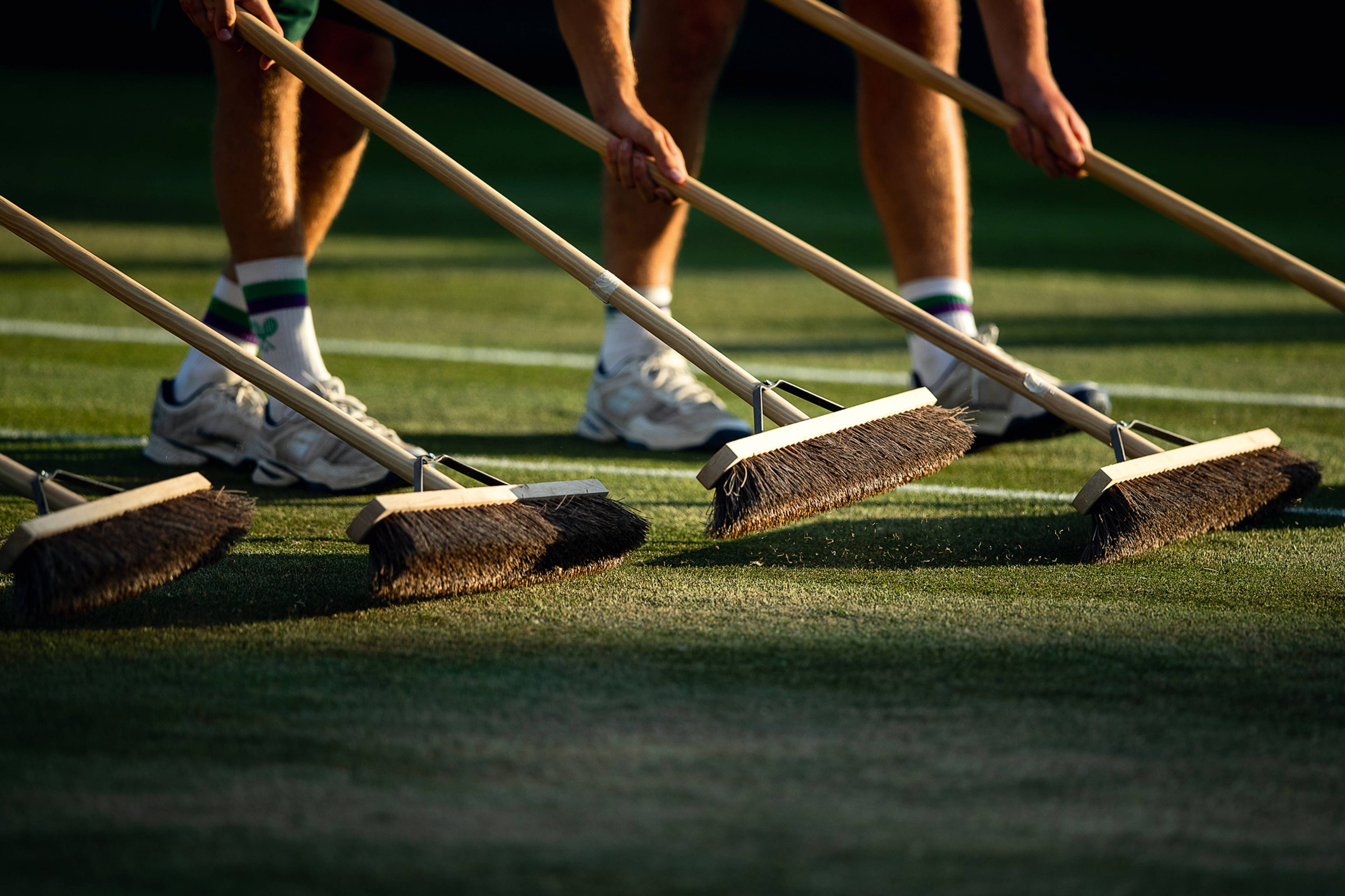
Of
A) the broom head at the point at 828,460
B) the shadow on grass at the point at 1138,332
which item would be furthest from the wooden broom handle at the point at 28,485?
the shadow on grass at the point at 1138,332

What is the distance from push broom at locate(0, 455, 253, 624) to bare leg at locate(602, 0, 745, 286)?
1.57 m

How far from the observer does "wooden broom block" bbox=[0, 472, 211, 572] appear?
194 cm

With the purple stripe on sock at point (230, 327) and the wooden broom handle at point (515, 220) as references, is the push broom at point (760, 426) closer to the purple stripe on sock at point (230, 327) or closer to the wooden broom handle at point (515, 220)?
the wooden broom handle at point (515, 220)

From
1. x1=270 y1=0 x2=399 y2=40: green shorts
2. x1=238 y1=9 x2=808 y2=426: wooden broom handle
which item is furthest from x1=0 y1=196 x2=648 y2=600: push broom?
x1=270 y1=0 x2=399 y2=40: green shorts

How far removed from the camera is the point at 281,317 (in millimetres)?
3000

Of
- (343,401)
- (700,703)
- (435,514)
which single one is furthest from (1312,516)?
(343,401)

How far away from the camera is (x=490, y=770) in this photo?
1.59 m

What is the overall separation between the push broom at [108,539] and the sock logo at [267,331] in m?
0.83

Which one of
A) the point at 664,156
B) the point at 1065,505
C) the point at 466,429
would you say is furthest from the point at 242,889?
the point at 466,429

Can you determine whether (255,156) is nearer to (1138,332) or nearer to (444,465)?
(444,465)

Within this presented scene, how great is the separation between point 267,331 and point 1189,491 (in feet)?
5.95

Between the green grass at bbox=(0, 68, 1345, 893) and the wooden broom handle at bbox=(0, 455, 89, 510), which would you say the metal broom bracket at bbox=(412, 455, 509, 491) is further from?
the wooden broom handle at bbox=(0, 455, 89, 510)

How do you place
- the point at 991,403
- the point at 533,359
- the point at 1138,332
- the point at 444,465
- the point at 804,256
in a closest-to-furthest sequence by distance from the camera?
the point at 444,465, the point at 804,256, the point at 991,403, the point at 533,359, the point at 1138,332

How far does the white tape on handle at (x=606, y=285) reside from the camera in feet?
8.30
